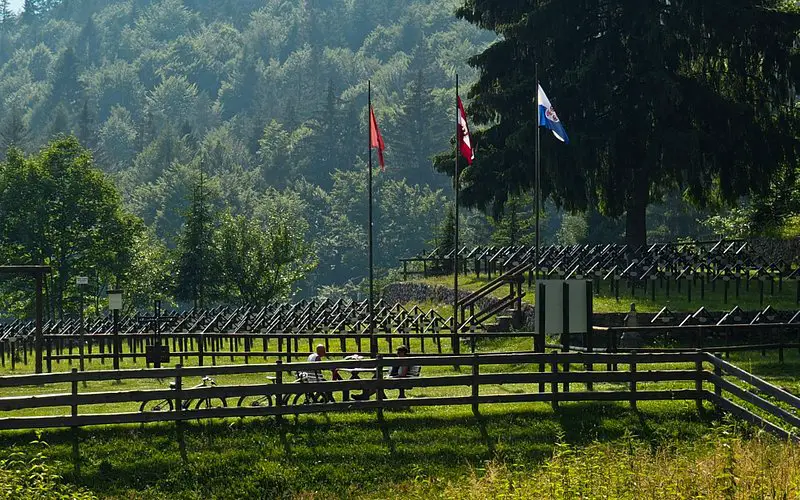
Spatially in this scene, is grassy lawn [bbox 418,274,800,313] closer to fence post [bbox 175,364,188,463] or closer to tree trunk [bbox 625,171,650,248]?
tree trunk [bbox 625,171,650,248]

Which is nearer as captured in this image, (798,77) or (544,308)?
(544,308)

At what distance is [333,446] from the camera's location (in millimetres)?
22266

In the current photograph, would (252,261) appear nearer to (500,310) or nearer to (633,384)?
(500,310)

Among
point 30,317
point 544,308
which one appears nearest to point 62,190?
point 30,317

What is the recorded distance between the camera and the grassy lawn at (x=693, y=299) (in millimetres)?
36125

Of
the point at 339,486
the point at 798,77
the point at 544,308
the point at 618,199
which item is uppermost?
the point at 798,77

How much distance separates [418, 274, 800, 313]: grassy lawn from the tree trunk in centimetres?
402

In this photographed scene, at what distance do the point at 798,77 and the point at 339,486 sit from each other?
93.6 ft

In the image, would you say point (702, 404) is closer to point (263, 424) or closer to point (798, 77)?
point (263, 424)

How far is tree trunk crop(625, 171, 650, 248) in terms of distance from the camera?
4550 cm

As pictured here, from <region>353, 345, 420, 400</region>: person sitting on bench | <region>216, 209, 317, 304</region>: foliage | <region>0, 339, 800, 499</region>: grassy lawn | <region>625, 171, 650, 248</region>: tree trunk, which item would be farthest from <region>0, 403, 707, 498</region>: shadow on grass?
<region>216, 209, 317, 304</region>: foliage

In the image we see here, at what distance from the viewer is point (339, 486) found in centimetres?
2116

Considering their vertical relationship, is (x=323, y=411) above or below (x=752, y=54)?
below

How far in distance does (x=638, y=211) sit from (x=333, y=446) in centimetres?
2668
